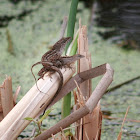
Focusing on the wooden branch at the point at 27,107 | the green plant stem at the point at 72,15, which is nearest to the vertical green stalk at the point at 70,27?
the green plant stem at the point at 72,15

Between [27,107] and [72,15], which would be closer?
[27,107]

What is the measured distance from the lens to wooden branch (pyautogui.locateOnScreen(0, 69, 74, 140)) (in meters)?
1.37

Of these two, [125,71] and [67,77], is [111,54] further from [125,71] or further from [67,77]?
[67,77]

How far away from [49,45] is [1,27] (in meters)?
0.65

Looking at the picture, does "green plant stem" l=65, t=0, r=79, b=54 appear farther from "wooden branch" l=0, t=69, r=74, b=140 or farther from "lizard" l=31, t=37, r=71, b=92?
"wooden branch" l=0, t=69, r=74, b=140

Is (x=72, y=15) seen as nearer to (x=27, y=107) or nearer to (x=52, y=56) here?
(x=52, y=56)

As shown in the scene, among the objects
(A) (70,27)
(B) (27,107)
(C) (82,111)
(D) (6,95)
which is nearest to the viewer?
(C) (82,111)

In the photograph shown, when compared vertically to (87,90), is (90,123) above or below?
below

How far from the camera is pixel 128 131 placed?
211 cm

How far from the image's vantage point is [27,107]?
142 cm

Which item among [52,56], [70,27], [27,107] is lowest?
[27,107]

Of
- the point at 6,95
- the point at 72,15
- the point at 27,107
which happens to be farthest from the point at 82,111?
the point at 72,15

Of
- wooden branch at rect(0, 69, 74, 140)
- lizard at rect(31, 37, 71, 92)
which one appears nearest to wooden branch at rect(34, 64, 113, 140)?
wooden branch at rect(0, 69, 74, 140)

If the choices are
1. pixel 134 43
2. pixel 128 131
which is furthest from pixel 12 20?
pixel 128 131
